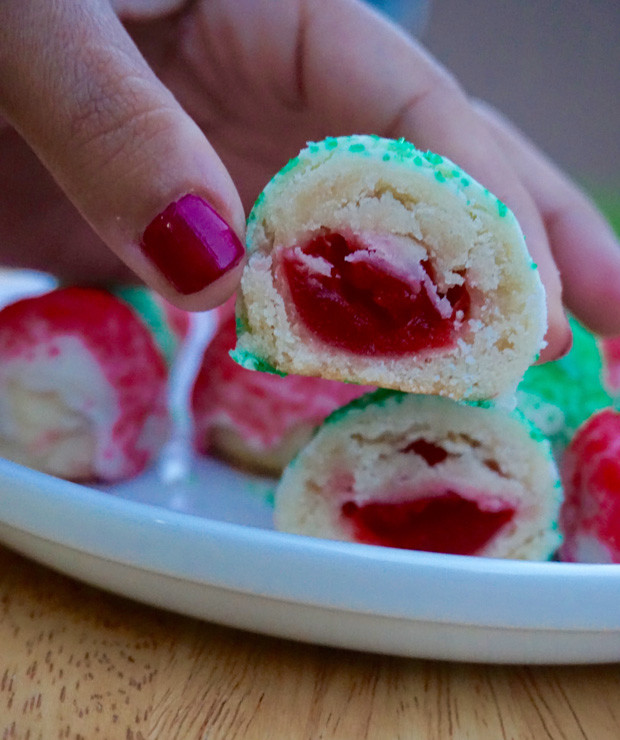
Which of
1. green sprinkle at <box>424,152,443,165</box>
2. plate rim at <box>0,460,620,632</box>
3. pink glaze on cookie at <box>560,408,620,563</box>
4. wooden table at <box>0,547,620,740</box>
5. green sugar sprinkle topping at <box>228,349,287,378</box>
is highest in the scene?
green sprinkle at <box>424,152,443,165</box>

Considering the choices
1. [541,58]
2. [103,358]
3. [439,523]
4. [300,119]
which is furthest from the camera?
[541,58]

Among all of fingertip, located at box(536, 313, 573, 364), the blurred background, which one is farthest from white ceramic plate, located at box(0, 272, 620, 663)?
the blurred background

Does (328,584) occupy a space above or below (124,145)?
below

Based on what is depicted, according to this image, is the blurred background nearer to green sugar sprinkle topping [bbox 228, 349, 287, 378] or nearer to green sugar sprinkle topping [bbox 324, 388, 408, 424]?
green sugar sprinkle topping [bbox 324, 388, 408, 424]

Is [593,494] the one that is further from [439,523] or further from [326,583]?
[326,583]

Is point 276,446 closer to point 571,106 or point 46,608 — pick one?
point 46,608

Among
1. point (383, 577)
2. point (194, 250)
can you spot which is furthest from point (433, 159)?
point (383, 577)

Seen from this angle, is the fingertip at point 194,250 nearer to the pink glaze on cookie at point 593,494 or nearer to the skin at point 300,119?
the skin at point 300,119
